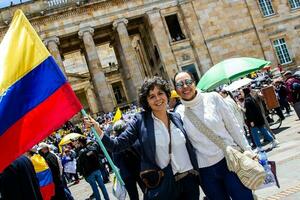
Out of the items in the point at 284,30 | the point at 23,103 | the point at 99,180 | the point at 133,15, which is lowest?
the point at 99,180

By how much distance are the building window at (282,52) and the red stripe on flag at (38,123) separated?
3454 centimetres

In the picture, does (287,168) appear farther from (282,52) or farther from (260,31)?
(282,52)

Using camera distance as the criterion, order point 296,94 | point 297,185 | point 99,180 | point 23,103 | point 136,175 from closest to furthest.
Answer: point 23,103 → point 297,185 → point 136,175 → point 99,180 → point 296,94

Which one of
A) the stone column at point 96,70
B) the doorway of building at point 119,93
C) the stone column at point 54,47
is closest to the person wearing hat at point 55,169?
the stone column at point 54,47

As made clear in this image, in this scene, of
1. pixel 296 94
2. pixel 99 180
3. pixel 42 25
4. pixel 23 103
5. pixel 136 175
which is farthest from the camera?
pixel 42 25

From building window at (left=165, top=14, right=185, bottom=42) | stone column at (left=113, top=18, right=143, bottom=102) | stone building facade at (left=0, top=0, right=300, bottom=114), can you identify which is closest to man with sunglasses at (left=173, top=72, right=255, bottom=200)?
stone building facade at (left=0, top=0, right=300, bottom=114)

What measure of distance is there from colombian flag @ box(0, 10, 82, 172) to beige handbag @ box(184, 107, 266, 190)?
142cm

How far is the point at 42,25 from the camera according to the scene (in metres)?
34.2

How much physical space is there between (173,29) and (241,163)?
3325cm

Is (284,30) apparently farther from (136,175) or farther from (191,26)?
(136,175)

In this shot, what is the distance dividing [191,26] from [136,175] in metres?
29.1

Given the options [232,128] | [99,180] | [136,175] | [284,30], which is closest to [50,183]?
[136,175]

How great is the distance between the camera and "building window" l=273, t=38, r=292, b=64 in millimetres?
36969

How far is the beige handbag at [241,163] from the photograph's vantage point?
14.2 ft
